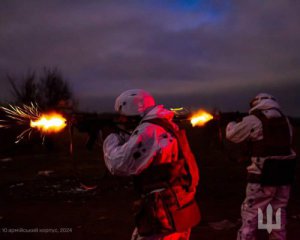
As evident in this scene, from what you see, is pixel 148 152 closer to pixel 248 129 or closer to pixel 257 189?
pixel 248 129

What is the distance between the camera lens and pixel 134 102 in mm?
3777

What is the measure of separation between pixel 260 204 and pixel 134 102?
2.45m

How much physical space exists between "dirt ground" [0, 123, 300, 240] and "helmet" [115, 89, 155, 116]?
3.18 feet

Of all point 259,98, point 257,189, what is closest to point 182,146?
point 257,189

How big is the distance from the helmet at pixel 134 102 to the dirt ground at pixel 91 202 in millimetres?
970

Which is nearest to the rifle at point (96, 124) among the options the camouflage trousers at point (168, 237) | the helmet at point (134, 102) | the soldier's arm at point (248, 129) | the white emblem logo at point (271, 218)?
the helmet at point (134, 102)

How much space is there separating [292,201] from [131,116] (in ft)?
20.6

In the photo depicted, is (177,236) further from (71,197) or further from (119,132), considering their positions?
(71,197)

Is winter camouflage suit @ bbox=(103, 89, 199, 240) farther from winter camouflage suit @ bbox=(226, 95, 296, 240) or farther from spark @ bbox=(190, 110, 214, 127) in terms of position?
winter camouflage suit @ bbox=(226, 95, 296, 240)

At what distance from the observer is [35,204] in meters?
9.38

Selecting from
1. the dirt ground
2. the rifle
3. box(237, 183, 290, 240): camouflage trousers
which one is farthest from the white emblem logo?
the rifle

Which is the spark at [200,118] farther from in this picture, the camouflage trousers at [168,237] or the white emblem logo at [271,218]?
the camouflage trousers at [168,237]

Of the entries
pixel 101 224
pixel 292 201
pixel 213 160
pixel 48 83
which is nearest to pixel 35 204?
pixel 101 224

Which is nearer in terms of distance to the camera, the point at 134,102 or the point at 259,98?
the point at 134,102
